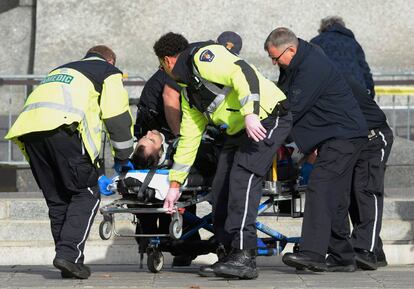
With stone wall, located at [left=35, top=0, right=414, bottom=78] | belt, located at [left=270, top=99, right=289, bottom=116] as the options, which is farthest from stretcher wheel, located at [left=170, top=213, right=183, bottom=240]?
stone wall, located at [left=35, top=0, right=414, bottom=78]

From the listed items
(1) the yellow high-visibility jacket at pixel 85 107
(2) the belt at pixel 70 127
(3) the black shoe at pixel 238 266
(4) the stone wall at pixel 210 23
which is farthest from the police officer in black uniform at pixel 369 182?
(4) the stone wall at pixel 210 23

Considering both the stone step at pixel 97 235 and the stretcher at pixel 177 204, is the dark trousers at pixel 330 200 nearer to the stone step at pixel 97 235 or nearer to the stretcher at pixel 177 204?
the stretcher at pixel 177 204

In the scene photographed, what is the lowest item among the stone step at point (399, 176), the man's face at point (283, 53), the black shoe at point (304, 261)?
the black shoe at point (304, 261)

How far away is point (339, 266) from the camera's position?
9109mm

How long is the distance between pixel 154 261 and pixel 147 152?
746mm

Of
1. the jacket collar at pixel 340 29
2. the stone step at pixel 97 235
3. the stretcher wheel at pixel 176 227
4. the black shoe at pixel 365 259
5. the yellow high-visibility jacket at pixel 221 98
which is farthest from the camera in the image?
the stone step at pixel 97 235

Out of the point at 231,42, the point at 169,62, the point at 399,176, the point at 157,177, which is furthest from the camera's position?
the point at 399,176

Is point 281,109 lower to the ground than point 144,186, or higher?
higher

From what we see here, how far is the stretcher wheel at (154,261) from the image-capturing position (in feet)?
29.5

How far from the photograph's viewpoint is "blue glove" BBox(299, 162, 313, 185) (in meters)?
9.17

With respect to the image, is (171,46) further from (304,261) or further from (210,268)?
(304,261)

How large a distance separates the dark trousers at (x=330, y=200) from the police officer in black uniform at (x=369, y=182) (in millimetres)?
328

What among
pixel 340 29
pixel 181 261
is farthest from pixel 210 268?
pixel 340 29

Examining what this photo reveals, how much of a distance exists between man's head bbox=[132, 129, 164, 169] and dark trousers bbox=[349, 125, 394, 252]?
155 centimetres
